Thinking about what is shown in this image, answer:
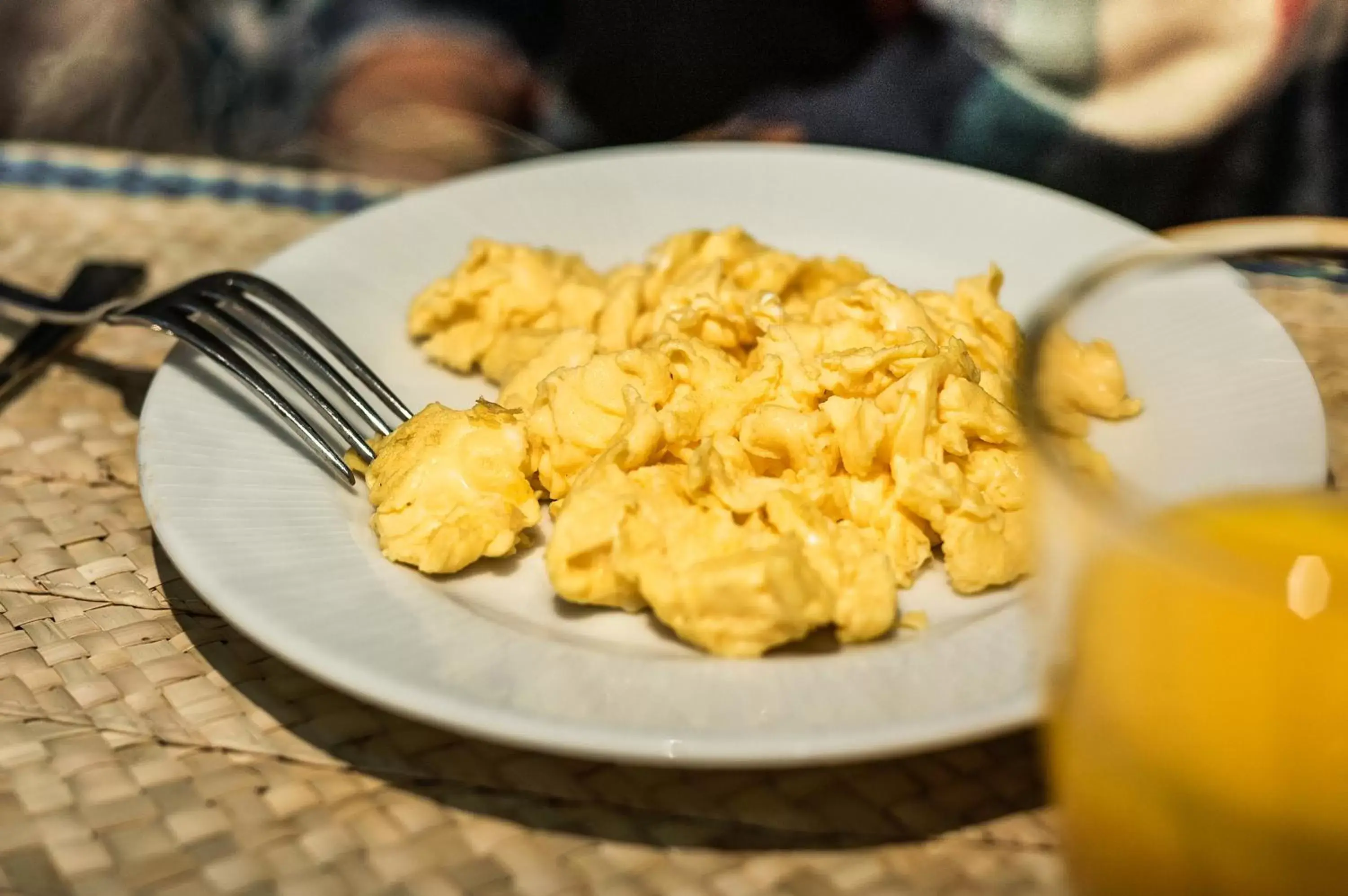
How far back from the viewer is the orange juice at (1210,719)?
0.53 metres

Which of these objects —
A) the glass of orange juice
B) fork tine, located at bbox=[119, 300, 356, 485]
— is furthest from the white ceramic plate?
the glass of orange juice

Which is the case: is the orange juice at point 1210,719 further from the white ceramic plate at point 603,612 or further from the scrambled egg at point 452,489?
the scrambled egg at point 452,489

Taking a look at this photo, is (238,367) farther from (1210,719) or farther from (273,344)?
(1210,719)

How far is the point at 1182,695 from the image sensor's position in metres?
0.56

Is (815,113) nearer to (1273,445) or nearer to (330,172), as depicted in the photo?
(330,172)

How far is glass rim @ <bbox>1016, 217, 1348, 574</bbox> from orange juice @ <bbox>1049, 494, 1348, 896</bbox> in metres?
0.02

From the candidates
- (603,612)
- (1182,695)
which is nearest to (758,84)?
(603,612)

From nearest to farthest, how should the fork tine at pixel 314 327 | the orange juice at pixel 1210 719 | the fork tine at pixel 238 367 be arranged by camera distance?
the orange juice at pixel 1210 719, the fork tine at pixel 238 367, the fork tine at pixel 314 327

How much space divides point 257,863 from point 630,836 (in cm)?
24

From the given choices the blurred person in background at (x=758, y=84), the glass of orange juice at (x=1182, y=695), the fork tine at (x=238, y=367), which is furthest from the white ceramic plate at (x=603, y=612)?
the blurred person in background at (x=758, y=84)

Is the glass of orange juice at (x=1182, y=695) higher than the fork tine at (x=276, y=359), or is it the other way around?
the glass of orange juice at (x=1182, y=695)

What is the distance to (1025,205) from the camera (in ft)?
5.07

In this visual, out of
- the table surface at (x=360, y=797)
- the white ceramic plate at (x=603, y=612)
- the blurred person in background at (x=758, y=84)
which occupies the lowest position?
the table surface at (x=360, y=797)

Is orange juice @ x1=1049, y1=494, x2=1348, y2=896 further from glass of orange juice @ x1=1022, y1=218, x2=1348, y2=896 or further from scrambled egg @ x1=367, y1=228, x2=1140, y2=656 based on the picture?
scrambled egg @ x1=367, y1=228, x2=1140, y2=656
